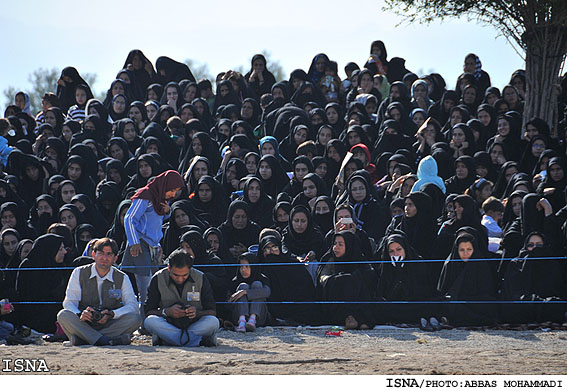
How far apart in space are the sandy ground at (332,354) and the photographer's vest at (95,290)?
47 cm

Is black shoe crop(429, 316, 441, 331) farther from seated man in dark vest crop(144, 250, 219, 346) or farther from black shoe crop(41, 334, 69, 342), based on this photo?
black shoe crop(41, 334, 69, 342)

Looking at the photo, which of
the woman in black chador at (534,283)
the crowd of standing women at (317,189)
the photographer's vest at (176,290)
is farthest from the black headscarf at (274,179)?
the photographer's vest at (176,290)

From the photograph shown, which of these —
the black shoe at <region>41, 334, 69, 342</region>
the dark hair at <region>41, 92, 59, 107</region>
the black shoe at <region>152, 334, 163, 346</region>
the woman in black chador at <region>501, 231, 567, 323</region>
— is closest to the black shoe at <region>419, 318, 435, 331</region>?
the woman in black chador at <region>501, 231, 567, 323</region>

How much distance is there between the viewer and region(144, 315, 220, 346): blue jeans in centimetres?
905

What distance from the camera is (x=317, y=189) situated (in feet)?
41.8

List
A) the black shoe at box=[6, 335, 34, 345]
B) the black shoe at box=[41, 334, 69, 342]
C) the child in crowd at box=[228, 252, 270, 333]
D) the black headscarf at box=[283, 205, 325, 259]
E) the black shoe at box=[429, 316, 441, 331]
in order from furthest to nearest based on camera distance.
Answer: the black headscarf at box=[283, 205, 325, 259], the child in crowd at box=[228, 252, 270, 333], the black shoe at box=[429, 316, 441, 331], the black shoe at box=[41, 334, 69, 342], the black shoe at box=[6, 335, 34, 345]

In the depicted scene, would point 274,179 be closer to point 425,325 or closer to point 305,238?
point 305,238

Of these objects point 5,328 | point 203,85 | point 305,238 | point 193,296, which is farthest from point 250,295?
point 203,85

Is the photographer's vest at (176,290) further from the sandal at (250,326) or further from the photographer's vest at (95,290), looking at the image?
the sandal at (250,326)

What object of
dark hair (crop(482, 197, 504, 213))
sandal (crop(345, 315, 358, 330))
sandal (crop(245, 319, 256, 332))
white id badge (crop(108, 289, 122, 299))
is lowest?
sandal (crop(245, 319, 256, 332))

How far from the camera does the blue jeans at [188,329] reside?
905 centimetres

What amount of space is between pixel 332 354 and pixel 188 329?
1.47m
